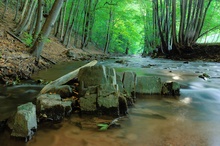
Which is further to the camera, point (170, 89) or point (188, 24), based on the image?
point (188, 24)

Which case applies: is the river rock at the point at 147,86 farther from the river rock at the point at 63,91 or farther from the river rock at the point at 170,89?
the river rock at the point at 63,91

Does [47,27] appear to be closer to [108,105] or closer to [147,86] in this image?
[147,86]

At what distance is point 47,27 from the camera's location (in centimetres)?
829

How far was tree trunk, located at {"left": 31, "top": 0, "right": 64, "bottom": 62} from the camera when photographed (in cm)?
→ 800

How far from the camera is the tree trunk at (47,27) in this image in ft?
26.2

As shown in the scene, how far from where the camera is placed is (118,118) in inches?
133

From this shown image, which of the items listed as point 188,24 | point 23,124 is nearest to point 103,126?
point 23,124

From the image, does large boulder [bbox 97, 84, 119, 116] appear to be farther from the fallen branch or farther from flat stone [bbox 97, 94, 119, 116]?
the fallen branch

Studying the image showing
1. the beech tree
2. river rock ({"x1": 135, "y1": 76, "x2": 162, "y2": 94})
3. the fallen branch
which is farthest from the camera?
the beech tree

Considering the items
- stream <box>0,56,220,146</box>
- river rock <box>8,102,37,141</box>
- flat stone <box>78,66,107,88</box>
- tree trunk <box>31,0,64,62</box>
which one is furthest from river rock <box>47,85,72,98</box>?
tree trunk <box>31,0,64,62</box>

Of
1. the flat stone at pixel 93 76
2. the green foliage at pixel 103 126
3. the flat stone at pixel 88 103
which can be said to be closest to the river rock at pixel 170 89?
the flat stone at pixel 93 76

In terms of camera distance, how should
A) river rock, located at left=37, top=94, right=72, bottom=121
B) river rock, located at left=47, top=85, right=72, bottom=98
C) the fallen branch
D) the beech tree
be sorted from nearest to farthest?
river rock, located at left=37, top=94, right=72, bottom=121 < river rock, located at left=47, top=85, right=72, bottom=98 < the fallen branch < the beech tree

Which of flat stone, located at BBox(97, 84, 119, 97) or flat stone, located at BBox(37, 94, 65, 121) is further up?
flat stone, located at BBox(97, 84, 119, 97)

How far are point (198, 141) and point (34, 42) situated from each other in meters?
7.90
